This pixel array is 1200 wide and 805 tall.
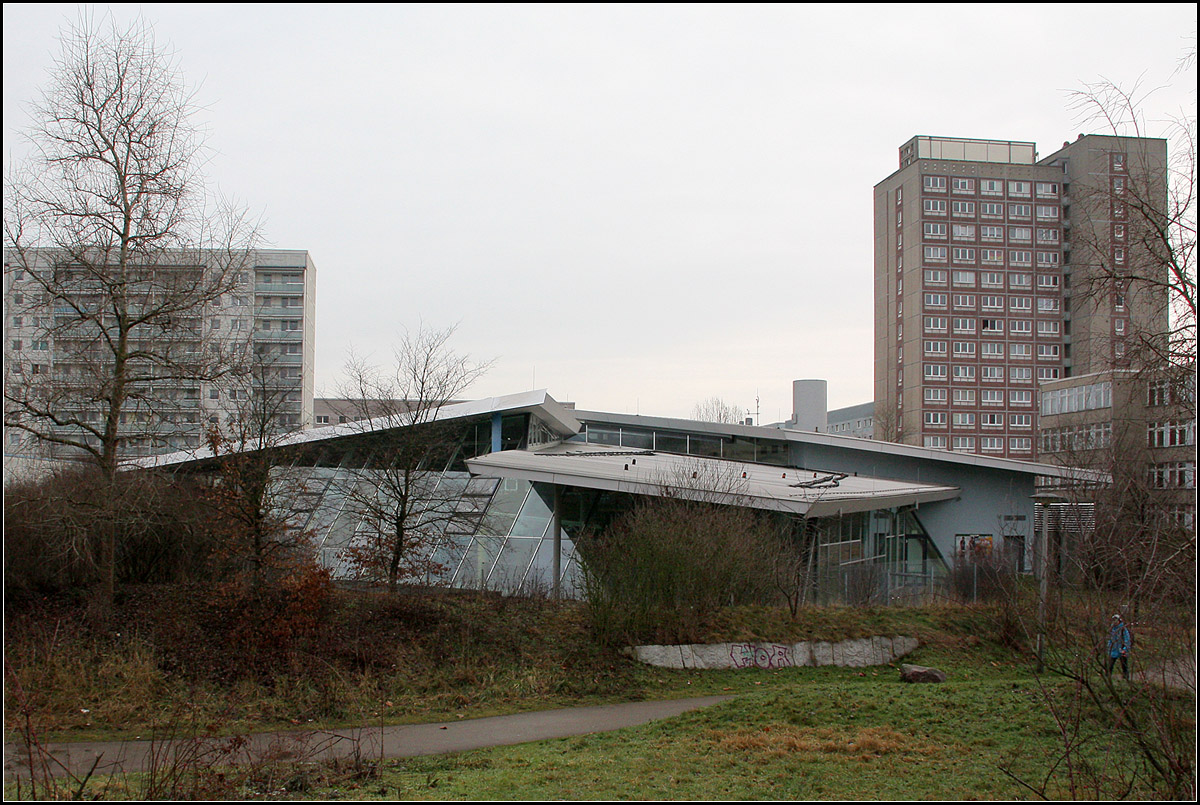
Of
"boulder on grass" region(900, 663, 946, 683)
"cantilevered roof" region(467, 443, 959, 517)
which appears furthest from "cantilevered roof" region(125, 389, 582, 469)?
"boulder on grass" region(900, 663, 946, 683)

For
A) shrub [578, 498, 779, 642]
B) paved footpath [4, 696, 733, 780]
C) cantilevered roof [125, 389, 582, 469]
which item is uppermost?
cantilevered roof [125, 389, 582, 469]

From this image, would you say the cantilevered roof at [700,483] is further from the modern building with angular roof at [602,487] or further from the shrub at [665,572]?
the shrub at [665,572]

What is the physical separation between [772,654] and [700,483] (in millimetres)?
4713

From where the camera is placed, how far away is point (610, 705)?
1508cm

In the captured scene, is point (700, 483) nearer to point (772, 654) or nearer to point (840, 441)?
point (772, 654)

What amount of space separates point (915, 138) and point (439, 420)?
75472 mm

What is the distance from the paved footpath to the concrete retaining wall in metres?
2.19

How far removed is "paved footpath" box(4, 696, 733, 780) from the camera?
32.5 feet

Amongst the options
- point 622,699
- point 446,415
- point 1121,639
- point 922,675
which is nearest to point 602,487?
point 446,415

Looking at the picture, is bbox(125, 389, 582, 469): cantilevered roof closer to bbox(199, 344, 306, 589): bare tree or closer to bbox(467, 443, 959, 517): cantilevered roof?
bbox(467, 443, 959, 517): cantilevered roof

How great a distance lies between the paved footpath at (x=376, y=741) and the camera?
9.91 m

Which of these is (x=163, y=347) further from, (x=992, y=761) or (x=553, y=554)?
(x=992, y=761)

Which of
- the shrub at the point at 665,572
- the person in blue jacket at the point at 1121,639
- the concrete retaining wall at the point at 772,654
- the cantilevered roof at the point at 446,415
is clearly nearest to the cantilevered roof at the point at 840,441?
the cantilevered roof at the point at 446,415

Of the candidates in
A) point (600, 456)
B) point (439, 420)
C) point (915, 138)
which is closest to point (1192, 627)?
point (439, 420)
